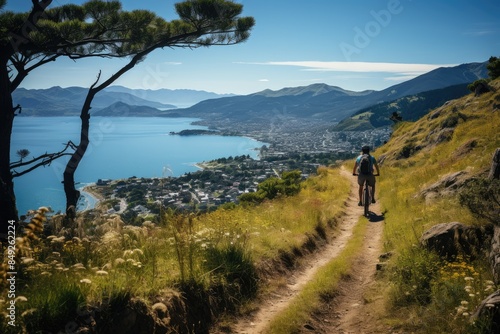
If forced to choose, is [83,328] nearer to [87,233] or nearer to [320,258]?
[87,233]

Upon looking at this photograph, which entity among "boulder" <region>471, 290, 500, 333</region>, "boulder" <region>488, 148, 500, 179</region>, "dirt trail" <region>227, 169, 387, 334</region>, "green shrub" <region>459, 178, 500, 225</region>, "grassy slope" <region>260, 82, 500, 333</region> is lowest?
"dirt trail" <region>227, 169, 387, 334</region>

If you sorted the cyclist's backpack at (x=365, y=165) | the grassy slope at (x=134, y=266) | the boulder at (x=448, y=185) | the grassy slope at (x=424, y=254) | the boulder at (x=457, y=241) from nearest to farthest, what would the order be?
the grassy slope at (x=134, y=266) < the grassy slope at (x=424, y=254) < the boulder at (x=457, y=241) < the boulder at (x=448, y=185) < the cyclist's backpack at (x=365, y=165)

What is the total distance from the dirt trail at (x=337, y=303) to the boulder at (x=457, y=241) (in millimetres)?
1704

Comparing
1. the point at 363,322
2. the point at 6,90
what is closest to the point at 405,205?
the point at 363,322

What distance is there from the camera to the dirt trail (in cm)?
598

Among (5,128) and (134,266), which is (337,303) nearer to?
(134,266)

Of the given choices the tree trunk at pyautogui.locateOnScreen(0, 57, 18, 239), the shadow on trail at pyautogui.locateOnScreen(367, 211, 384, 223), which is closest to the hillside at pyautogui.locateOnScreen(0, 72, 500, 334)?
the tree trunk at pyautogui.locateOnScreen(0, 57, 18, 239)

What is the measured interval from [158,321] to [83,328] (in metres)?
1.05

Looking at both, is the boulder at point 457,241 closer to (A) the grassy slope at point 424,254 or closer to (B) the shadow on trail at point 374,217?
(A) the grassy slope at point 424,254

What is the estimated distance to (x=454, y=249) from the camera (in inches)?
270

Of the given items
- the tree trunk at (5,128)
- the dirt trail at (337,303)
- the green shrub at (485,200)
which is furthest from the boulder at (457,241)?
the tree trunk at (5,128)

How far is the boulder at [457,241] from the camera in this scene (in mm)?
6729

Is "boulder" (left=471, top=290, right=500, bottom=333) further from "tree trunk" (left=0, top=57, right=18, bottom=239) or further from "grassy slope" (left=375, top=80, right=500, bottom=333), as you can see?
"tree trunk" (left=0, top=57, right=18, bottom=239)

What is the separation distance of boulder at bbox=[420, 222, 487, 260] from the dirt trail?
5.59 feet
